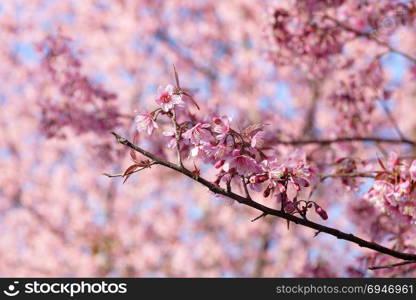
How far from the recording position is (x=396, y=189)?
2.82 metres

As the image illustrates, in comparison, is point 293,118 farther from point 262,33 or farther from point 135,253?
point 262,33

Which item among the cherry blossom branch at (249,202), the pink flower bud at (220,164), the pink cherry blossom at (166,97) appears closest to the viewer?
the cherry blossom branch at (249,202)

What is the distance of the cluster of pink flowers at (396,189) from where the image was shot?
2.78 meters

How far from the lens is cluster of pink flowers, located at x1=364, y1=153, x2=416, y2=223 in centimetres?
278

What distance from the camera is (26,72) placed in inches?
615

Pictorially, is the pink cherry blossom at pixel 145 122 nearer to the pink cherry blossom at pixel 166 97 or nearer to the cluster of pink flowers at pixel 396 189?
the pink cherry blossom at pixel 166 97

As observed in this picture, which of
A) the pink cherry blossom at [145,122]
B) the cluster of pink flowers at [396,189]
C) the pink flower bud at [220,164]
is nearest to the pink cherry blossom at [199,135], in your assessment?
the pink flower bud at [220,164]

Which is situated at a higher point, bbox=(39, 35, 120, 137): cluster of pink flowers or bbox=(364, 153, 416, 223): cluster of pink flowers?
bbox=(39, 35, 120, 137): cluster of pink flowers

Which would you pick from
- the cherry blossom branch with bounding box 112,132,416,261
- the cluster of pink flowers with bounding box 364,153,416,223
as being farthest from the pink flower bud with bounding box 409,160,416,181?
the cherry blossom branch with bounding box 112,132,416,261

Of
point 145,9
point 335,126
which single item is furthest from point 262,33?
point 145,9

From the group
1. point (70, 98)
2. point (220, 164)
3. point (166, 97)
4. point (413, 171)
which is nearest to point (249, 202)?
point (220, 164)

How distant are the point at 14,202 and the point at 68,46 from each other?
38.3 ft

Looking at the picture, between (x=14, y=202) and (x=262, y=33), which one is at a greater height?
(x=14, y=202)

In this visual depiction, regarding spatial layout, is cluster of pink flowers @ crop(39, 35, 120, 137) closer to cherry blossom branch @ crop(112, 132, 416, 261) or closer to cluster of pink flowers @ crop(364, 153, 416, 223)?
cluster of pink flowers @ crop(364, 153, 416, 223)
